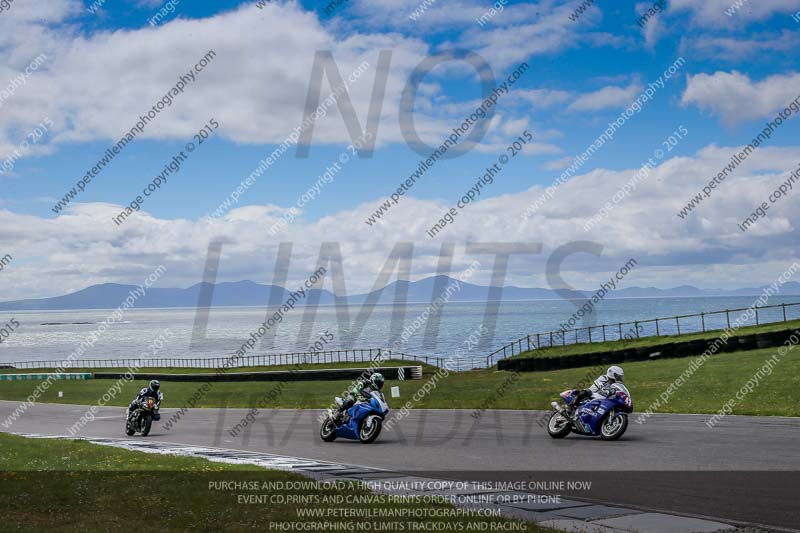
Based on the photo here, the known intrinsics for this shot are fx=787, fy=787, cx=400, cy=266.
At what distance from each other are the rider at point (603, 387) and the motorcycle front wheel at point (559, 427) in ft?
A: 1.02

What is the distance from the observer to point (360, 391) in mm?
18703

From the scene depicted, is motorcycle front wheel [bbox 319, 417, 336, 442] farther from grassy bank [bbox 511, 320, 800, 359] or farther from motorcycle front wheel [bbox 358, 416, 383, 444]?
grassy bank [bbox 511, 320, 800, 359]

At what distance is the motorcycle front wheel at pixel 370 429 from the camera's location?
61.0 feet

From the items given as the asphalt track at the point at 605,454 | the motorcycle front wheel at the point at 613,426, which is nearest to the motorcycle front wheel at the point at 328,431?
the asphalt track at the point at 605,454

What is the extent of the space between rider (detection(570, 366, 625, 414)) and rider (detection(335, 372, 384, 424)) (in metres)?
4.44

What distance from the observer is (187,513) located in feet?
30.9

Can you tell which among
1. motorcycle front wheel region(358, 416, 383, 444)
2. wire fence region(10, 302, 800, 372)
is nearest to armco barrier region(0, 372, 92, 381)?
wire fence region(10, 302, 800, 372)

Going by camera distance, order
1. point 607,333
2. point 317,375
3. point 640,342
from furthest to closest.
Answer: point 607,333, point 317,375, point 640,342

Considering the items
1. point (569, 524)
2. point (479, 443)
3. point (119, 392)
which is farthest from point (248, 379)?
point (569, 524)

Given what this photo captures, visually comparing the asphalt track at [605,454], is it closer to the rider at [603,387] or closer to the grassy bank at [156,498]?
the rider at [603,387]

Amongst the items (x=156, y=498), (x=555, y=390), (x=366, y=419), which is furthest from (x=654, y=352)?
(x=156, y=498)

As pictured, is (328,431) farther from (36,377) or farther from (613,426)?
(36,377)

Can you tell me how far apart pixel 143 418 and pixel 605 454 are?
1458cm

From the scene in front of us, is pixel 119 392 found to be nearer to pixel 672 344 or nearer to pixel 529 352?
pixel 529 352
